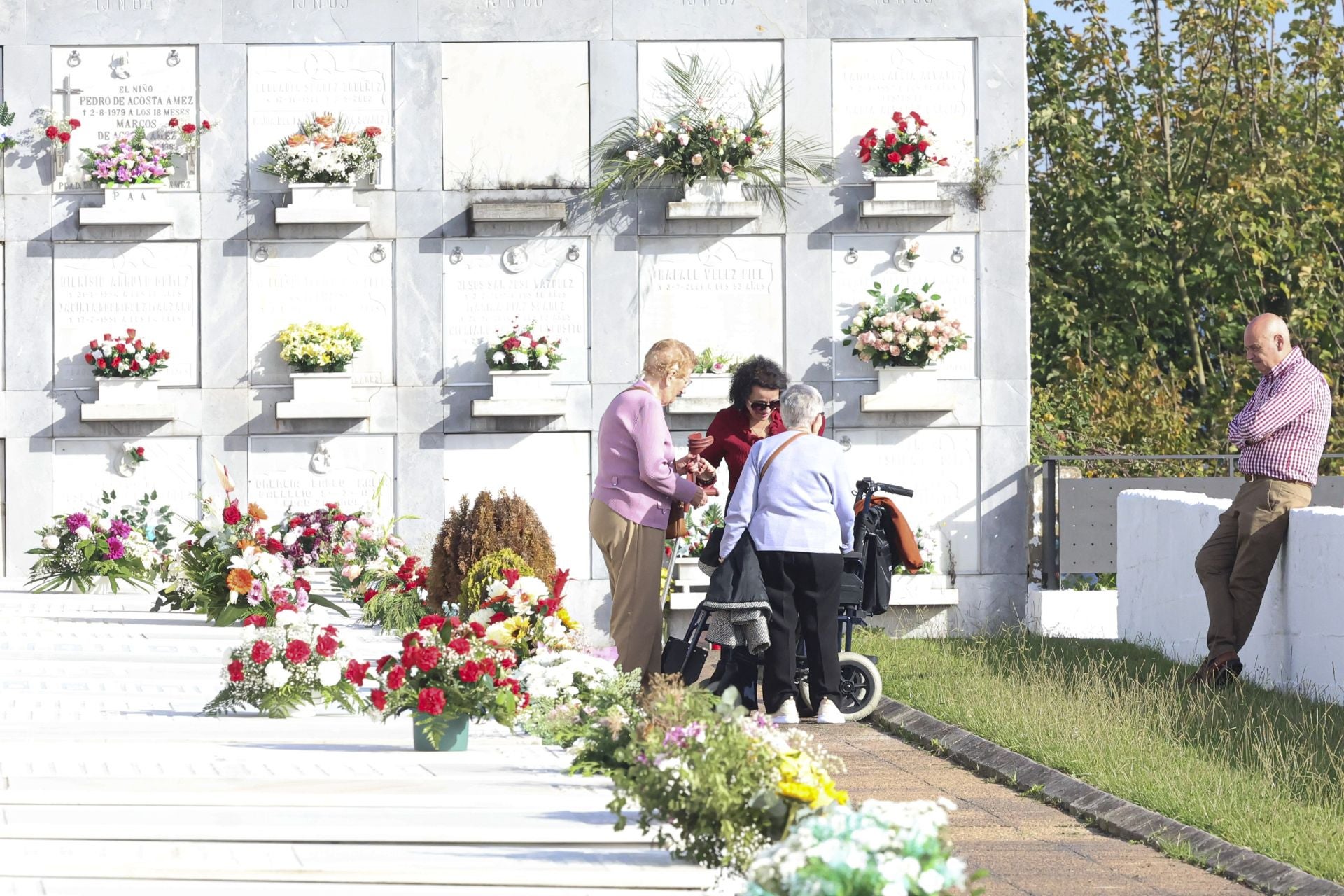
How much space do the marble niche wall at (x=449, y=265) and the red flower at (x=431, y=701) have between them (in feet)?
25.5

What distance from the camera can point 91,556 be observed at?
12.9 meters

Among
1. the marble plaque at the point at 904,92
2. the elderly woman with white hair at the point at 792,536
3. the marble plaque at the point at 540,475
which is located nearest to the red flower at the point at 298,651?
the elderly woman with white hair at the point at 792,536

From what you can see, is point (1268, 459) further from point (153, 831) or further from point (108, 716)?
point (153, 831)

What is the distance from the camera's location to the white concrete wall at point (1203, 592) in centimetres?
877

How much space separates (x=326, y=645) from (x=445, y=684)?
0.77 m

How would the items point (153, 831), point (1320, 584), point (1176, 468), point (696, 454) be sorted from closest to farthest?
point (153, 831), point (696, 454), point (1320, 584), point (1176, 468)

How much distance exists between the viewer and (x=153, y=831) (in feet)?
15.7

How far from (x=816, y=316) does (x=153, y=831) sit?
983 centimetres

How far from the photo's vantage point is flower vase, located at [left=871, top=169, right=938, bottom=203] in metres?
13.9

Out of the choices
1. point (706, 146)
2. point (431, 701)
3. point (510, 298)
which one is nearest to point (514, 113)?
point (510, 298)

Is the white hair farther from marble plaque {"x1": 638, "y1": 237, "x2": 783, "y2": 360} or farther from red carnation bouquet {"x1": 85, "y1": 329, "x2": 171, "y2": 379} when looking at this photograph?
red carnation bouquet {"x1": 85, "y1": 329, "x2": 171, "y2": 379}

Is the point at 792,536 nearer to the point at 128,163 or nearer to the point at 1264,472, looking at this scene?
the point at 1264,472

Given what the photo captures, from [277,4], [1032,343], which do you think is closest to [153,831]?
[277,4]

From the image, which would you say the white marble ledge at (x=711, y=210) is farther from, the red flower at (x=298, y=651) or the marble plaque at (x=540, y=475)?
the red flower at (x=298, y=651)
